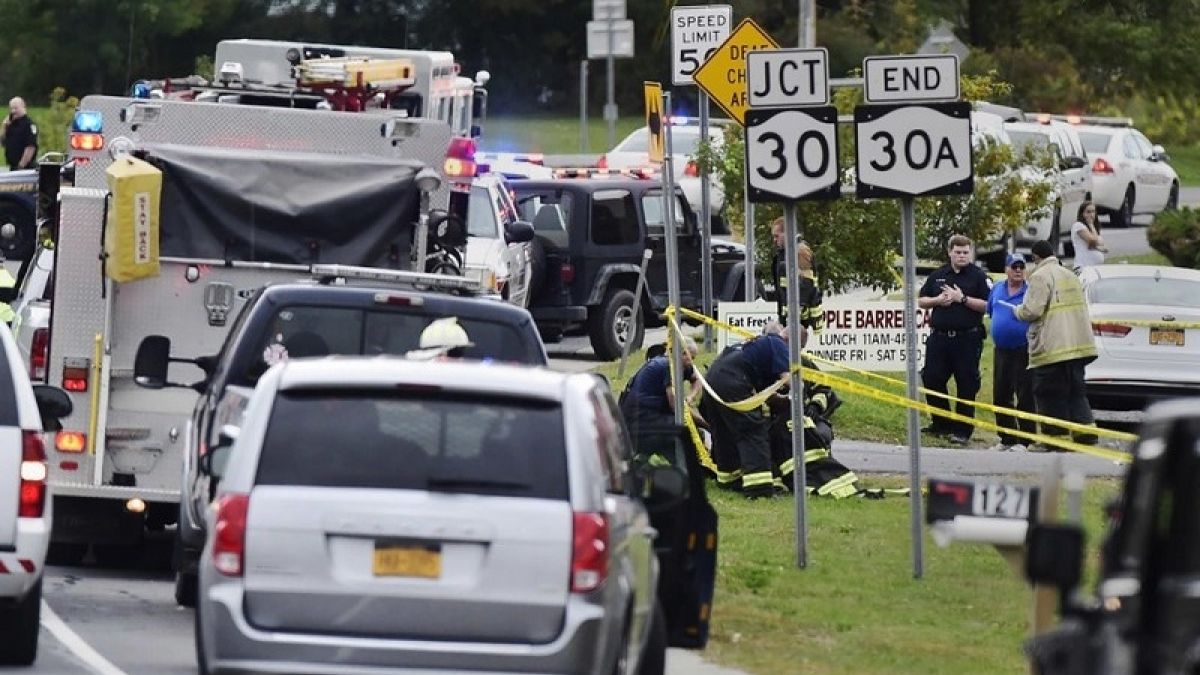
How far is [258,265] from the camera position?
1605cm

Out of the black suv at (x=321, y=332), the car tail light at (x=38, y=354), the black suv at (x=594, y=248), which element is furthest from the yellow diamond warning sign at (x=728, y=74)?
the black suv at (x=321, y=332)

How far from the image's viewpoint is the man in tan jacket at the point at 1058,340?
2167cm

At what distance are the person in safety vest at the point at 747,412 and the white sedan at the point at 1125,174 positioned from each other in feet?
85.2

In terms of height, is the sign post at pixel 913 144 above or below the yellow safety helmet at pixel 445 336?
above

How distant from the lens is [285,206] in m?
16.6

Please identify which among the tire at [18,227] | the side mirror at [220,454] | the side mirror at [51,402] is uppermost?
the tire at [18,227]

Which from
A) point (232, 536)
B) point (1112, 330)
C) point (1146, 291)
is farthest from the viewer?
point (1146, 291)

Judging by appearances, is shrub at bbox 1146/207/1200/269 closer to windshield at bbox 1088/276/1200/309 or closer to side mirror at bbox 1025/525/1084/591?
windshield at bbox 1088/276/1200/309

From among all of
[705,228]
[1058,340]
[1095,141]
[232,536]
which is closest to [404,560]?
[232,536]

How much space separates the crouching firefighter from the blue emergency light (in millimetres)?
5266

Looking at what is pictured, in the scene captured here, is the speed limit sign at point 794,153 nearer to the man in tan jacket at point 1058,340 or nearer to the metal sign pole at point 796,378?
the metal sign pole at point 796,378

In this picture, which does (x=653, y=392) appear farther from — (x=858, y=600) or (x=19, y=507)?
(x=19, y=507)

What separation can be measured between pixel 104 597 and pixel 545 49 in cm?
5370

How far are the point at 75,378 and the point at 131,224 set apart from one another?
96 cm
